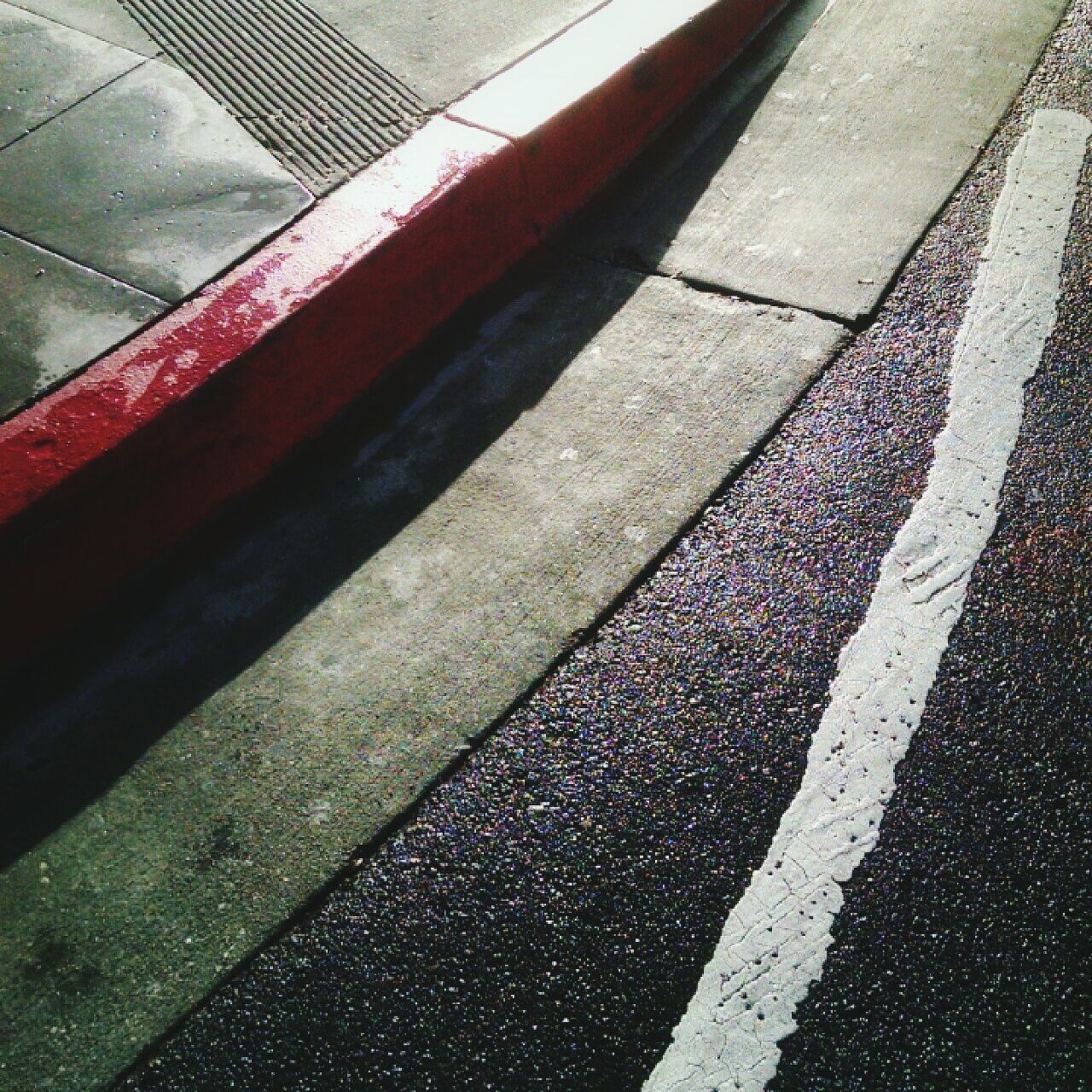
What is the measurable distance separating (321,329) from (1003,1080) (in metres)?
2.52

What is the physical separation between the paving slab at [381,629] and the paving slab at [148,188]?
82cm

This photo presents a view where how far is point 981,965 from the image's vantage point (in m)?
1.91

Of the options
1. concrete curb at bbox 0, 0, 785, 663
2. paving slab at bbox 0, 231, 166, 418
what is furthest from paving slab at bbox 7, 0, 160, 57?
concrete curb at bbox 0, 0, 785, 663

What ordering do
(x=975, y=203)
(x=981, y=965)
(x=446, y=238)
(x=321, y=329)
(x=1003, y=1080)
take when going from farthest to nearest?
(x=975, y=203)
(x=446, y=238)
(x=321, y=329)
(x=981, y=965)
(x=1003, y=1080)

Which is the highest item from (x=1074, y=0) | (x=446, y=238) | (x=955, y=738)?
(x=1074, y=0)

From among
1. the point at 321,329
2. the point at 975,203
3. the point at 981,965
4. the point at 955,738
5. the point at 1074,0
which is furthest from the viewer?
the point at 1074,0

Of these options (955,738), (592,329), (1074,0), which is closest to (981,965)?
(955,738)

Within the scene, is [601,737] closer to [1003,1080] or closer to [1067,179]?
[1003,1080]

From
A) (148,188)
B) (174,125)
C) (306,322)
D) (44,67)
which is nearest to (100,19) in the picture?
(44,67)

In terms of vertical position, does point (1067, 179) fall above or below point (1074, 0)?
below

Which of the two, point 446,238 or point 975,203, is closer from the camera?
point 446,238

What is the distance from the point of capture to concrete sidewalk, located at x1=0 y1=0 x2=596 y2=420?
2.96 m

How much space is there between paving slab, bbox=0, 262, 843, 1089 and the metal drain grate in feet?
2.78

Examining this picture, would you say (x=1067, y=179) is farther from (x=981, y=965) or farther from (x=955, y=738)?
(x=981, y=965)
